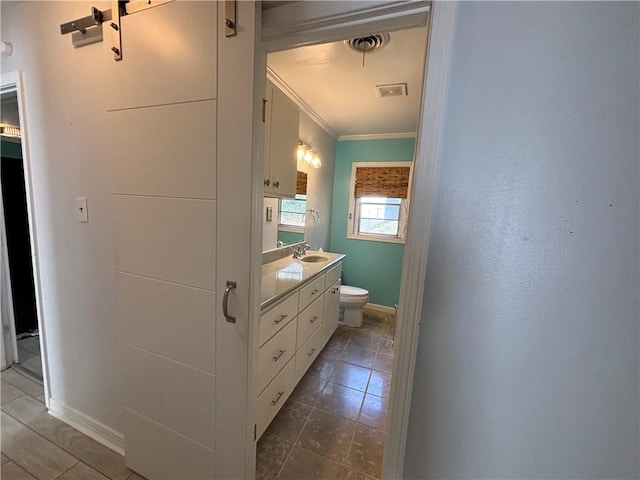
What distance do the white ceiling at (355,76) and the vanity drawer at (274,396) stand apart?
6.88 feet

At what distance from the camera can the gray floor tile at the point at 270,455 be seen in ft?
4.42

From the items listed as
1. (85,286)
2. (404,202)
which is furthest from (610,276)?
(404,202)

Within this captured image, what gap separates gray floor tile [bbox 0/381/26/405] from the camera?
172cm

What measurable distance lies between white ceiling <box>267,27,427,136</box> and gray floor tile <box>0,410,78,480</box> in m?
2.71

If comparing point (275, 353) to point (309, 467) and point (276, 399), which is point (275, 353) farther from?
point (309, 467)

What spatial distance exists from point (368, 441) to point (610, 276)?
1.53 metres

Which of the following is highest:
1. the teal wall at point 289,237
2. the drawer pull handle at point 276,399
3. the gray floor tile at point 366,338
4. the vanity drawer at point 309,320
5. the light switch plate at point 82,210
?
the light switch plate at point 82,210

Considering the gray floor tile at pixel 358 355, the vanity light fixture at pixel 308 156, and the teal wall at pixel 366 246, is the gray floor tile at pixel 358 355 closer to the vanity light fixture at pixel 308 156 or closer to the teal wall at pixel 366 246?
the teal wall at pixel 366 246

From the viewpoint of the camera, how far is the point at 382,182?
3510 mm

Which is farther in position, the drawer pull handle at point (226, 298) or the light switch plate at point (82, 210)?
the light switch plate at point (82, 210)

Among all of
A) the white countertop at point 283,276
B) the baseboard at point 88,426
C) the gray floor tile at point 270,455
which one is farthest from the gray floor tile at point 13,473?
the white countertop at point 283,276

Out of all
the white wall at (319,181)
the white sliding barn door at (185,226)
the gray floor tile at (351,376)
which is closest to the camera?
the white sliding barn door at (185,226)

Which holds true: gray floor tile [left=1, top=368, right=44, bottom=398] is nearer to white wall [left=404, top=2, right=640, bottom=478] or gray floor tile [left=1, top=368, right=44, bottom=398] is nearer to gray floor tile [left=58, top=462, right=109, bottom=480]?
gray floor tile [left=58, top=462, right=109, bottom=480]

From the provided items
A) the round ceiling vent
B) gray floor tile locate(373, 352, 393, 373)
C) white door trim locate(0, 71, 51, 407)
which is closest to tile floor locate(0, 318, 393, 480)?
gray floor tile locate(373, 352, 393, 373)
